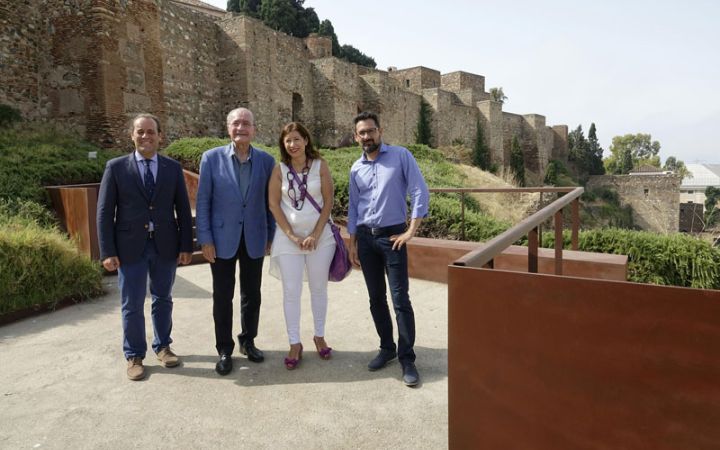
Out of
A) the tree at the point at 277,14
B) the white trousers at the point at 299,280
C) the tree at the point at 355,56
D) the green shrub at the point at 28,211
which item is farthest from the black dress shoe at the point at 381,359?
the tree at the point at 355,56

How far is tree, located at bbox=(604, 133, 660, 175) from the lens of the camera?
71.9 metres

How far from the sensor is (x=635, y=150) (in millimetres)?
75938

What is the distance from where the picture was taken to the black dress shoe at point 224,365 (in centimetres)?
340

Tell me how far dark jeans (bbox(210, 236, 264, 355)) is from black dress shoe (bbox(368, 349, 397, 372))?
0.93 meters

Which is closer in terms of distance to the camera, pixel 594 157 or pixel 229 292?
pixel 229 292

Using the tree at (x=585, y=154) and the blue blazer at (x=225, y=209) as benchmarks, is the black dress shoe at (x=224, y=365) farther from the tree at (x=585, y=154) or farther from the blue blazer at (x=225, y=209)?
the tree at (x=585, y=154)

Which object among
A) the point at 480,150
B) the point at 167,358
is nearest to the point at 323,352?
the point at 167,358

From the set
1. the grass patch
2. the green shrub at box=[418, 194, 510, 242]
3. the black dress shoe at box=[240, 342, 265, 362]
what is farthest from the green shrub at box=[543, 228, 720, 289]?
the grass patch

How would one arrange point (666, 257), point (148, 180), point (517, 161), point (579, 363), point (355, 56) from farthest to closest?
point (355, 56) < point (517, 161) < point (666, 257) < point (148, 180) < point (579, 363)

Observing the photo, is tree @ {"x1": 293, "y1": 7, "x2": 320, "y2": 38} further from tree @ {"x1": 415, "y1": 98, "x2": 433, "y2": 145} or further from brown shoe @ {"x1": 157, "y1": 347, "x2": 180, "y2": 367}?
brown shoe @ {"x1": 157, "y1": 347, "x2": 180, "y2": 367}

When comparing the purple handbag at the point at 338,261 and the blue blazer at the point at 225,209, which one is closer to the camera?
the blue blazer at the point at 225,209

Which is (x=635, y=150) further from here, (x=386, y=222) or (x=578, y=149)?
(x=386, y=222)

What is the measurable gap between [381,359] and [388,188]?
117cm

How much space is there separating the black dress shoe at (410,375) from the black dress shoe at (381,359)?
0.69 ft
